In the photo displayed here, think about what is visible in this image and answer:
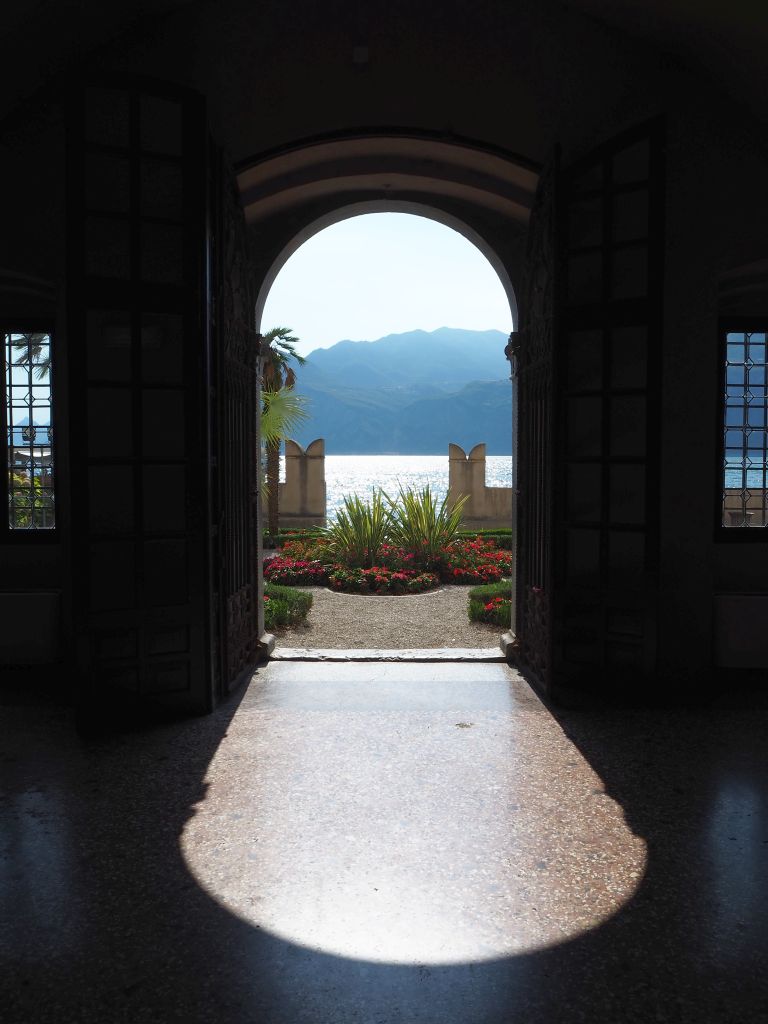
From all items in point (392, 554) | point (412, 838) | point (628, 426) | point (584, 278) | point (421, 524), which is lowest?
point (412, 838)

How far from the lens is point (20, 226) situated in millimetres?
4711

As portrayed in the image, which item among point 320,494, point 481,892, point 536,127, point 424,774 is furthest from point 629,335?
point 320,494

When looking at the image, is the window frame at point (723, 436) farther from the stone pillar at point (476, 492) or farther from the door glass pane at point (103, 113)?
the stone pillar at point (476, 492)

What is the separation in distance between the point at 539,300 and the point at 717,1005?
13.9ft

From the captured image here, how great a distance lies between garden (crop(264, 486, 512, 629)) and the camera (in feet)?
32.8

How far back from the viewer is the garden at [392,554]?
9.98 meters

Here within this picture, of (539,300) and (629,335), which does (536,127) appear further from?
(629,335)

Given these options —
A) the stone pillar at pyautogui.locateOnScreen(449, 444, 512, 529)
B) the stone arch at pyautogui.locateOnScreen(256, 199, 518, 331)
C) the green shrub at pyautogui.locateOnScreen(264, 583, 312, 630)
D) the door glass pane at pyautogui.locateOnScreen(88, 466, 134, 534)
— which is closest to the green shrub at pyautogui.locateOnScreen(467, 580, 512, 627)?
the green shrub at pyautogui.locateOnScreen(264, 583, 312, 630)

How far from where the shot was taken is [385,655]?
590cm

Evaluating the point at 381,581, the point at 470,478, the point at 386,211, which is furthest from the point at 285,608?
Result: the point at 470,478

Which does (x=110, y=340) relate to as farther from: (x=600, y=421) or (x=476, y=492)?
(x=476, y=492)

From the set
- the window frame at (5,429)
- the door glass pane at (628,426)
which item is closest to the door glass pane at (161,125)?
the window frame at (5,429)

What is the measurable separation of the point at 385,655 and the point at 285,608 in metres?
2.09

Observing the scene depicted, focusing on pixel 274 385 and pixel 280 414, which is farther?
pixel 274 385
